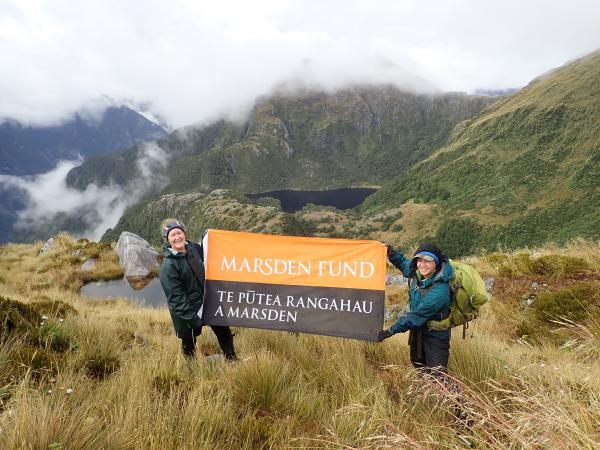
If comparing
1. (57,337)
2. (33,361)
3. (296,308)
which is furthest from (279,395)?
(57,337)

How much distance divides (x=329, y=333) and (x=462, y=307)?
1.70 metres

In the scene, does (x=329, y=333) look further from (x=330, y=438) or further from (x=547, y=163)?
(x=547, y=163)

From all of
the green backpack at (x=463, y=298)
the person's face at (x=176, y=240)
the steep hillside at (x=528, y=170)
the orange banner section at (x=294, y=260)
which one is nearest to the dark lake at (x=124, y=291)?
the orange banner section at (x=294, y=260)

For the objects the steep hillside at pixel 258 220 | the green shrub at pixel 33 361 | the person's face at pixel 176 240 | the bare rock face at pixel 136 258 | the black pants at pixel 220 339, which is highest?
the person's face at pixel 176 240

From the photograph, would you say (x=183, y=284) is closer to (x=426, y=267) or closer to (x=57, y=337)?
(x=57, y=337)

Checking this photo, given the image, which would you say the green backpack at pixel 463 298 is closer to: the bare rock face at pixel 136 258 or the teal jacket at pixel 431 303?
the teal jacket at pixel 431 303

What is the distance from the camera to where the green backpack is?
3941mm

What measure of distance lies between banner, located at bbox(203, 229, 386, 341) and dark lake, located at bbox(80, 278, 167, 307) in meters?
6.76

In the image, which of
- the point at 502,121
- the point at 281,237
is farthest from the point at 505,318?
the point at 502,121

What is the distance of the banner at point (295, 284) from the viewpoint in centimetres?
502

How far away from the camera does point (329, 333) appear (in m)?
4.93

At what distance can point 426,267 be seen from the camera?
13.4 feet

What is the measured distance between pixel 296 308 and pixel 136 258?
1000cm

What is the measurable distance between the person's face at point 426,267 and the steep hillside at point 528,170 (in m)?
92.5
